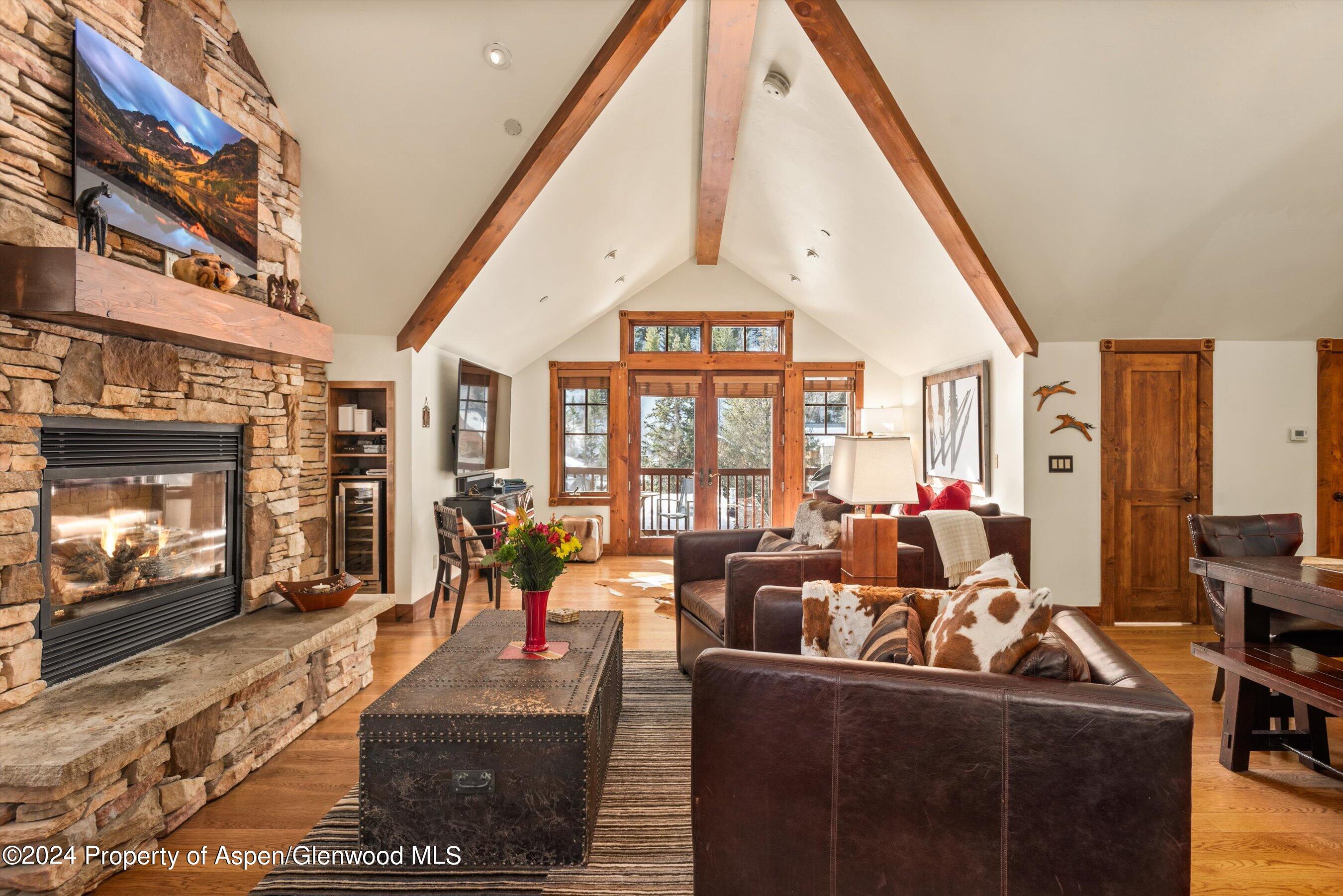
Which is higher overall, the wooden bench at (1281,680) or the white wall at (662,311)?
the white wall at (662,311)

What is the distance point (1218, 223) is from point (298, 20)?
4760 millimetres

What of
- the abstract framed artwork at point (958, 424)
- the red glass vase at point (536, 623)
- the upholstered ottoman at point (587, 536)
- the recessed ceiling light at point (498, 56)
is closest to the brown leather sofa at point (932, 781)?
the red glass vase at point (536, 623)

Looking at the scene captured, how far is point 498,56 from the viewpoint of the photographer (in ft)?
10.5

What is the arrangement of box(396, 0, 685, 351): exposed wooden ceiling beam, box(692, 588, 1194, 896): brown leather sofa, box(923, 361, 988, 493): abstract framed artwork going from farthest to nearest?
box(923, 361, 988, 493): abstract framed artwork → box(396, 0, 685, 351): exposed wooden ceiling beam → box(692, 588, 1194, 896): brown leather sofa

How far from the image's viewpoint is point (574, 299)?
20.4 ft

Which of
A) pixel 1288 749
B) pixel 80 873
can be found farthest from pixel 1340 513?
pixel 80 873

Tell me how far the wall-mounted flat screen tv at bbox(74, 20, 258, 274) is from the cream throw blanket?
368 centimetres

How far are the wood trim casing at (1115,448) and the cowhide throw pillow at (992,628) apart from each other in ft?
11.8

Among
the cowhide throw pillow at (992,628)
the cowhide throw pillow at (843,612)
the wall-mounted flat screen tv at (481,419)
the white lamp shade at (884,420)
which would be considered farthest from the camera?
the white lamp shade at (884,420)

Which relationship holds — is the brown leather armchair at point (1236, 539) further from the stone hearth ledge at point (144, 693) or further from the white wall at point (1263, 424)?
the stone hearth ledge at point (144, 693)

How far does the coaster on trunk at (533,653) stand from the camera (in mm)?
2463

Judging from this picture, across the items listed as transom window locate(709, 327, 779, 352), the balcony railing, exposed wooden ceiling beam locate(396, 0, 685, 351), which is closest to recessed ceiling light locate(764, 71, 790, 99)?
exposed wooden ceiling beam locate(396, 0, 685, 351)

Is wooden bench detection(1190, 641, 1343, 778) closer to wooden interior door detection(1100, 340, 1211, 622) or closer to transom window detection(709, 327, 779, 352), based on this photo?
wooden interior door detection(1100, 340, 1211, 622)

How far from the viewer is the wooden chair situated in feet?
14.7
